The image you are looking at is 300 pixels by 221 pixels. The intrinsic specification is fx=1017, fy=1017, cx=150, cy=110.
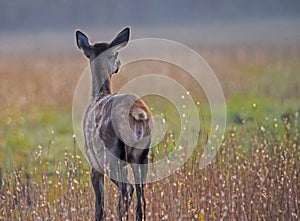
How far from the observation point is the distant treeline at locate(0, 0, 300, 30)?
62188mm

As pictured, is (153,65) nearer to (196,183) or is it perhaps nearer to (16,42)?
(196,183)

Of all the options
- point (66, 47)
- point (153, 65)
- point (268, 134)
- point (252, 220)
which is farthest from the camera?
point (66, 47)

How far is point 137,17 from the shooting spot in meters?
63.1

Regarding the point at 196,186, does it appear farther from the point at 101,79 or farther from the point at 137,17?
the point at 137,17

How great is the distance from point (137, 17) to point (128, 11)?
4.54 feet

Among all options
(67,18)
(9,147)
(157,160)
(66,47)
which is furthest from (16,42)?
(157,160)

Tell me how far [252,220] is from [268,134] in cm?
321

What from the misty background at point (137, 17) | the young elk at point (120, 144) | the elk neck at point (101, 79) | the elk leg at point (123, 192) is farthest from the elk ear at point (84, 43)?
the misty background at point (137, 17)

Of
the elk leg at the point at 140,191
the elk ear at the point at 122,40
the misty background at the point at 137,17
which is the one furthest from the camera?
the misty background at the point at 137,17

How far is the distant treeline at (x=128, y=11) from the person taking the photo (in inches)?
2448

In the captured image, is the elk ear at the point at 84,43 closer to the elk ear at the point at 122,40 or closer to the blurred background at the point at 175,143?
the elk ear at the point at 122,40

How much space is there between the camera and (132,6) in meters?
65.3

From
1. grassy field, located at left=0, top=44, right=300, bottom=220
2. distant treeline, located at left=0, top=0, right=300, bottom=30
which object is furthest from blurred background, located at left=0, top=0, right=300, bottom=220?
distant treeline, located at left=0, top=0, right=300, bottom=30

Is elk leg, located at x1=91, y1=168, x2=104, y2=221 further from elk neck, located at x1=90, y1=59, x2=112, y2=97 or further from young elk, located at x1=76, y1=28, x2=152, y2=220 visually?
elk neck, located at x1=90, y1=59, x2=112, y2=97
